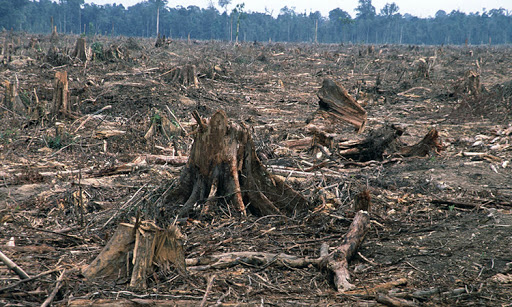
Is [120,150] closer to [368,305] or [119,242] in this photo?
[119,242]

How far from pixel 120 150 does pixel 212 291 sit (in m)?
5.37

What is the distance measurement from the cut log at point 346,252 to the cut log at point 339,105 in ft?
20.0

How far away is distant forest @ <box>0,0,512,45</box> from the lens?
80.2m

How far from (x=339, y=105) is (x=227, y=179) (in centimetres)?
595

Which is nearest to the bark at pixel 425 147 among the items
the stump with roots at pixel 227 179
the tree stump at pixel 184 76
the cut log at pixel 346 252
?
the stump with roots at pixel 227 179

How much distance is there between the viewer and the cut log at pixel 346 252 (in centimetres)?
309

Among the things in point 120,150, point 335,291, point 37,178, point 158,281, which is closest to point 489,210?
point 335,291

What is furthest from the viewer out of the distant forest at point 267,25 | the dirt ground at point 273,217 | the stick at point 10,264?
the distant forest at point 267,25

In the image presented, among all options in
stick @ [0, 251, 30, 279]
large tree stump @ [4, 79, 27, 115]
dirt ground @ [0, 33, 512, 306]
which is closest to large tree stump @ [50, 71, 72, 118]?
dirt ground @ [0, 33, 512, 306]

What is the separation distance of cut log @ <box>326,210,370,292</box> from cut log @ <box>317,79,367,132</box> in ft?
20.0

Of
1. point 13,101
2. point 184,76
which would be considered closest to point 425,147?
point 13,101

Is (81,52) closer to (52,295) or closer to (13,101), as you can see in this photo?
(13,101)

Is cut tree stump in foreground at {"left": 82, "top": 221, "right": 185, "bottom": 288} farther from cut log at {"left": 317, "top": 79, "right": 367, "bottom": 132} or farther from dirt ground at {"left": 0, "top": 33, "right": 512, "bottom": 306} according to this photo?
cut log at {"left": 317, "top": 79, "right": 367, "bottom": 132}

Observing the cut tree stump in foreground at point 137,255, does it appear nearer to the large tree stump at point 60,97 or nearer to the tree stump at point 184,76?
the large tree stump at point 60,97
